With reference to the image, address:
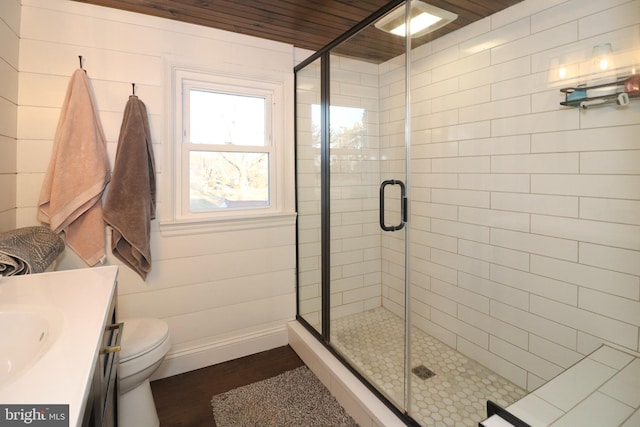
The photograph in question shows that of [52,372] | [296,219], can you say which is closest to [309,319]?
[296,219]

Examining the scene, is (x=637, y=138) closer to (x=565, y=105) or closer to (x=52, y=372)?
(x=565, y=105)

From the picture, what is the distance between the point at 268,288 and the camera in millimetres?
2436

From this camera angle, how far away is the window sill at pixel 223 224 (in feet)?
6.81

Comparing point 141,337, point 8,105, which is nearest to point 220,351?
point 141,337

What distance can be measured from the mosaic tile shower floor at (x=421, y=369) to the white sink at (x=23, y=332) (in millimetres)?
1468

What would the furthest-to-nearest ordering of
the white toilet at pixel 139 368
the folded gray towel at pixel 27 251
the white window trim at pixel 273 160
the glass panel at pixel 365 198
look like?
the glass panel at pixel 365 198, the white window trim at pixel 273 160, the white toilet at pixel 139 368, the folded gray towel at pixel 27 251

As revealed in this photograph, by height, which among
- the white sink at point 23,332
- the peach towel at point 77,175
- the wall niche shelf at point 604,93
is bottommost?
the white sink at point 23,332

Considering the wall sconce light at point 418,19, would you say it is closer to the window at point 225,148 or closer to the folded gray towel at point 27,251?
the window at point 225,148

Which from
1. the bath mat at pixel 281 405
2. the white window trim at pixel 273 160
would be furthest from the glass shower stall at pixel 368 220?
the bath mat at pixel 281 405

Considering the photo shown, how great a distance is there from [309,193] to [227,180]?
59 cm

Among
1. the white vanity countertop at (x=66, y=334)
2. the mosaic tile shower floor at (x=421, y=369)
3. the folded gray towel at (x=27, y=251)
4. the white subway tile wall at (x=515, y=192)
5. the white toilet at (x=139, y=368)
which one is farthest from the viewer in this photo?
the mosaic tile shower floor at (x=421, y=369)

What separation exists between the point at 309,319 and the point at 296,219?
2.47 feet

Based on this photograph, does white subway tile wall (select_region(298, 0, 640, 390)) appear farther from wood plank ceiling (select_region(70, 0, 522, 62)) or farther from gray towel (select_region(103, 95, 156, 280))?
gray towel (select_region(103, 95, 156, 280))

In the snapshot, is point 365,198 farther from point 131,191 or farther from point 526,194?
point 131,191
